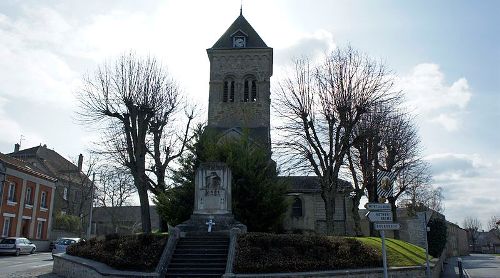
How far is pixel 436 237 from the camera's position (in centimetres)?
3362

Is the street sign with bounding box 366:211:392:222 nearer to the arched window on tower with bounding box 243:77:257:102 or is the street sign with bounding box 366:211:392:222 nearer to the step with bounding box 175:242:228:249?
the step with bounding box 175:242:228:249

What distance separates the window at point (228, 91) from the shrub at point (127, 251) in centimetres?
2509

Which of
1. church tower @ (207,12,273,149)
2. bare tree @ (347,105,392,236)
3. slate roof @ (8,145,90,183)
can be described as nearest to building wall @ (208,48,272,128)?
church tower @ (207,12,273,149)

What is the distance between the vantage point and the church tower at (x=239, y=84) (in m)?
41.2

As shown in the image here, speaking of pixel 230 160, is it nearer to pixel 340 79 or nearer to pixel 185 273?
pixel 340 79

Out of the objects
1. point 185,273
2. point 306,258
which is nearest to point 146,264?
point 185,273

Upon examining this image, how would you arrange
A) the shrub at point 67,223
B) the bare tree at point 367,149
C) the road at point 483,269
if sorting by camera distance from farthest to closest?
the shrub at point 67,223, the bare tree at point 367,149, the road at point 483,269

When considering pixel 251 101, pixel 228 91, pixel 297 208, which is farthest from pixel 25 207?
pixel 297 208

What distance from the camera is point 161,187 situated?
27391 millimetres

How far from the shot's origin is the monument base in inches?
720

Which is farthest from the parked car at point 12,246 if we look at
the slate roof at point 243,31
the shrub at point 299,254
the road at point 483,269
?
the road at point 483,269

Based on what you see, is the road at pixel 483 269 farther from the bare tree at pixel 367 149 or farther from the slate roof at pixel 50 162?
the slate roof at pixel 50 162

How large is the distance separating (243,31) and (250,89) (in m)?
6.10

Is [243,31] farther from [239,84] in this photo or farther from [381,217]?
[381,217]
